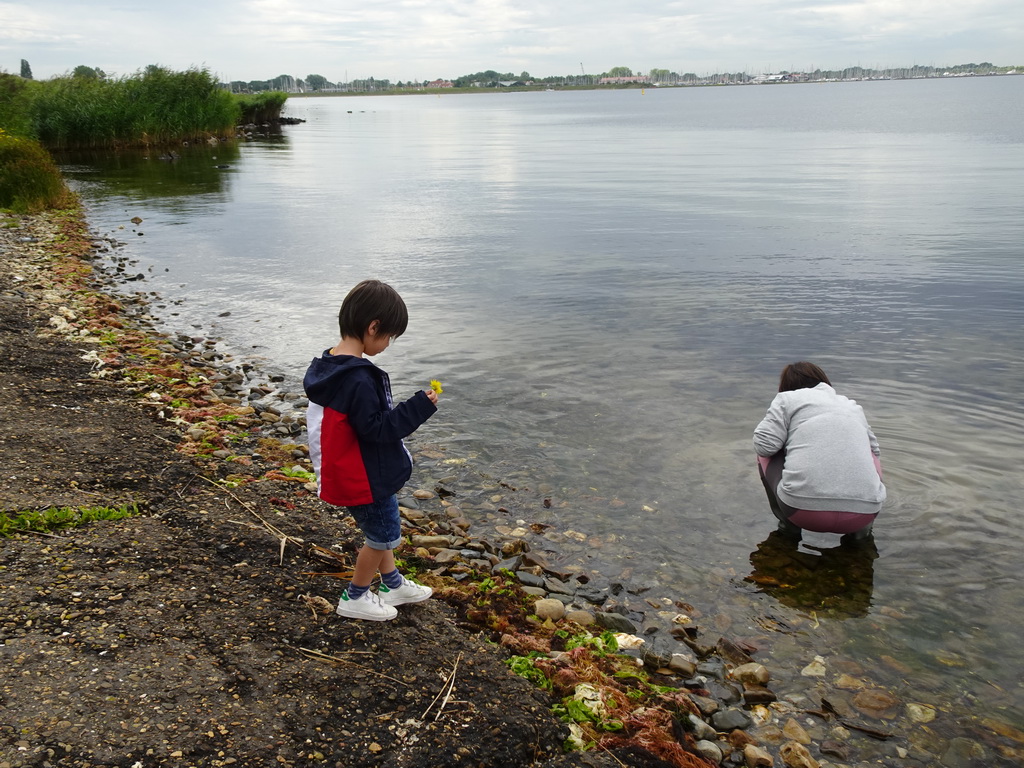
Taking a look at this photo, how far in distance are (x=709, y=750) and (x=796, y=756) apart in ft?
2.02

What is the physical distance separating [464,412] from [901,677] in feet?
21.6

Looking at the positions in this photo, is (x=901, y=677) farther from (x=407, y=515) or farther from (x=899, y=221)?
(x=899, y=221)

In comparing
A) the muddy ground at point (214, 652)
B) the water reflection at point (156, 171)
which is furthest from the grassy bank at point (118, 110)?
the muddy ground at point (214, 652)

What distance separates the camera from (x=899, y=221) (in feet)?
83.1

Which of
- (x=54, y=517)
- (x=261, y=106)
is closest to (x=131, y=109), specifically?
(x=261, y=106)

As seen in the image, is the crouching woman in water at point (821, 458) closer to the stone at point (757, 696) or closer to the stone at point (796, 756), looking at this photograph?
the stone at point (757, 696)

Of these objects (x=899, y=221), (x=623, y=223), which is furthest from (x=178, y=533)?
(x=899, y=221)

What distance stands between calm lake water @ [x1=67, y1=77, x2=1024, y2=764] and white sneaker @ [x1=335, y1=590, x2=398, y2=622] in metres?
2.67

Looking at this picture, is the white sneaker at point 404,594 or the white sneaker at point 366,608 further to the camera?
the white sneaker at point 404,594

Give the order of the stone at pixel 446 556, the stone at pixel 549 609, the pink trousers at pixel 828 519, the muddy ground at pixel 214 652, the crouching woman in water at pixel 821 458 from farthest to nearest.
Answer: the pink trousers at pixel 828 519 < the crouching woman in water at pixel 821 458 < the stone at pixel 446 556 < the stone at pixel 549 609 < the muddy ground at pixel 214 652

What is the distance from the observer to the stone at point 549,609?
6121 millimetres

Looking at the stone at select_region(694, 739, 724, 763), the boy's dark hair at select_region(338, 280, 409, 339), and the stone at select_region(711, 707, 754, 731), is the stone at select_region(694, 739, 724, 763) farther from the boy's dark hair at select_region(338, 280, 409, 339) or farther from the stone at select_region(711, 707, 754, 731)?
the boy's dark hair at select_region(338, 280, 409, 339)

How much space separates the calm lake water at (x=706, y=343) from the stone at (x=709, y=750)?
48.6 inches

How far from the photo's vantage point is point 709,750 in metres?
4.76
